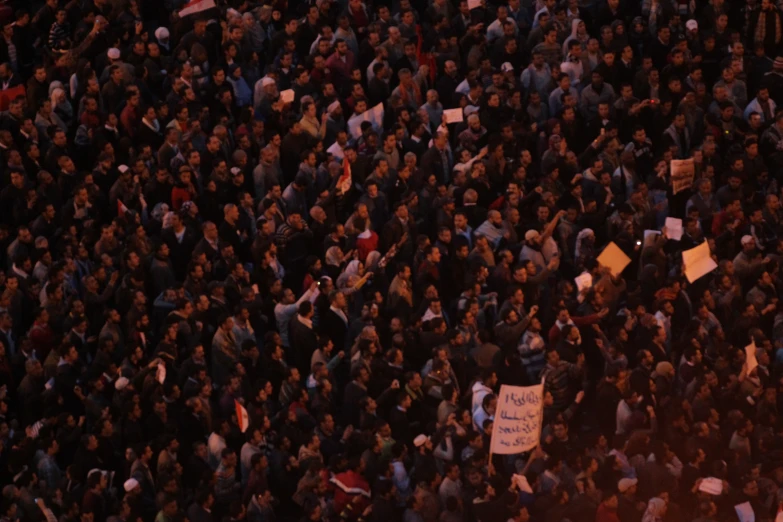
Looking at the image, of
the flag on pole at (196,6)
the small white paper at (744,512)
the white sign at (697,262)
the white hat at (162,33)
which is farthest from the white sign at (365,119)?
the small white paper at (744,512)

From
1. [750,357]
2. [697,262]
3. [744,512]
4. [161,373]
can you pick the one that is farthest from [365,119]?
[744,512]

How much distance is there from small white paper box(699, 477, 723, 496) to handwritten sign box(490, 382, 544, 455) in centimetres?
175

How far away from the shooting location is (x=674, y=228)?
21406 millimetres

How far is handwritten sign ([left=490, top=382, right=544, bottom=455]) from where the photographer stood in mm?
18938

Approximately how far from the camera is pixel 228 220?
20719mm

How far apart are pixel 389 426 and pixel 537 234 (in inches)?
117

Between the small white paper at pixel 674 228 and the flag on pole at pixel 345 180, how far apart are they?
3.37 meters

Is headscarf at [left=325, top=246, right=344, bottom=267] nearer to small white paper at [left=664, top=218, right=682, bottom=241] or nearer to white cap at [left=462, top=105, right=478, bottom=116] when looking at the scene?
white cap at [left=462, top=105, right=478, bottom=116]

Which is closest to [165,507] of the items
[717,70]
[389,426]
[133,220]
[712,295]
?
[389,426]

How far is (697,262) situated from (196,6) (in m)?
6.26

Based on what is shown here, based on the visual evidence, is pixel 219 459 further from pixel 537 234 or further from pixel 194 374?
pixel 537 234

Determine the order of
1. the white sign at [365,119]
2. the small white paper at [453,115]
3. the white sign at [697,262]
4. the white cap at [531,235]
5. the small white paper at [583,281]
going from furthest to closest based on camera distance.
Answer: the white sign at [365,119] < the small white paper at [453,115] < the white sign at [697,262] < the white cap at [531,235] < the small white paper at [583,281]

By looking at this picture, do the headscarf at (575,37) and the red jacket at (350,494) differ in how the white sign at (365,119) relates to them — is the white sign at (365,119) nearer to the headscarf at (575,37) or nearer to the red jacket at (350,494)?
the headscarf at (575,37)

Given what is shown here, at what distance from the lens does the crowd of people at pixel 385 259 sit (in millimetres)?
19094
